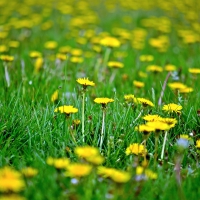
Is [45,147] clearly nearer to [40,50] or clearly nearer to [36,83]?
[36,83]

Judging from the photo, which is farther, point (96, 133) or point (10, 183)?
point (96, 133)

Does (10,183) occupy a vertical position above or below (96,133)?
above

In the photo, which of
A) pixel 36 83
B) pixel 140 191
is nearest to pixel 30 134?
pixel 140 191

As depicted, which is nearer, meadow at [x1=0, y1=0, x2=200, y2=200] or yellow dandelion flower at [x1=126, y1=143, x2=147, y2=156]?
meadow at [x1=0, y1=0, x2=200, y2=200]

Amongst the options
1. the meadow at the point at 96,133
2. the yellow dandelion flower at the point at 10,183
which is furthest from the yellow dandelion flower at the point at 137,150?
the yellow dandelion flower at the point at 10,183

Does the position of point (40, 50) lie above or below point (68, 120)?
below

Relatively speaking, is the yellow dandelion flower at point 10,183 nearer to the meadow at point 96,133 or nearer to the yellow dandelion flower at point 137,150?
the meadow at point 96,133

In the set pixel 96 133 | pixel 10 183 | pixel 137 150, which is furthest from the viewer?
pixel 96 133

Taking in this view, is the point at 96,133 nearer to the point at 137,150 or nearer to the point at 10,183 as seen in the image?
the point at 137,150

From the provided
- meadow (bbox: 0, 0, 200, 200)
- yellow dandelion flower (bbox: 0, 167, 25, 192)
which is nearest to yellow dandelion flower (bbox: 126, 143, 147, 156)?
meadow (bbox: 0, 0, 200, 200)

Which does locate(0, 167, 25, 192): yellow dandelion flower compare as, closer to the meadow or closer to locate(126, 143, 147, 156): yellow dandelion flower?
the meadow

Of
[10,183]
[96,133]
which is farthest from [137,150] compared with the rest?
[10,183]
